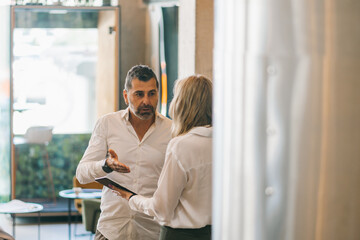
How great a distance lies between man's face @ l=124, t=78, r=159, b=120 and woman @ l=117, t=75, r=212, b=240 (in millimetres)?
556

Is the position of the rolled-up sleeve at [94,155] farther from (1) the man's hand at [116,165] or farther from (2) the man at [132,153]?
(1) the man's hand at [116,165]

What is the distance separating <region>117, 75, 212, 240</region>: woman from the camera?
2035mm

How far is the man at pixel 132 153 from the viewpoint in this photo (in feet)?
8.59

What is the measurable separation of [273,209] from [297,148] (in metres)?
0.10

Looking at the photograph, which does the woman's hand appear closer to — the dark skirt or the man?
the man

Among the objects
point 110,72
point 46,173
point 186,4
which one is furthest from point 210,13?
point 46,173

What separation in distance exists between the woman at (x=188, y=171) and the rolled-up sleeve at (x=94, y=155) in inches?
22.8

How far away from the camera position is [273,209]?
2.77ft

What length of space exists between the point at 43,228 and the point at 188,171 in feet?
17.5

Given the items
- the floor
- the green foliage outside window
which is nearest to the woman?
the floor

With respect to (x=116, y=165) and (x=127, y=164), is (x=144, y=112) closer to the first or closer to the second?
(x=127, y=164)

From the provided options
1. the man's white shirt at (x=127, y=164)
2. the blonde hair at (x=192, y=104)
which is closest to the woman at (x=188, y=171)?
the blonde hair at (x=192, y=104)

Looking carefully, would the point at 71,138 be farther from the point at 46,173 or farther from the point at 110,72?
the point at 110,72

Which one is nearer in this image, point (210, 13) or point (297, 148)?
point (297, 148)
